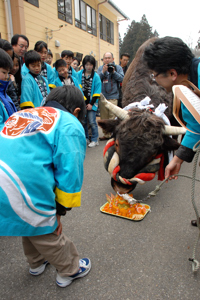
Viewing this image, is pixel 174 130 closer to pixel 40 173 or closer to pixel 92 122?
pixel 40 173

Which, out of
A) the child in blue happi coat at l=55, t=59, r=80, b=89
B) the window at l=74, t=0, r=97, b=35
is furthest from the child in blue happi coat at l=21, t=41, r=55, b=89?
the window at l=74, t=0, r=97, b=35

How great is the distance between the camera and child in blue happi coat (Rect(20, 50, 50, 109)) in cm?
346

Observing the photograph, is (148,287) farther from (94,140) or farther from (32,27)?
(32,27)

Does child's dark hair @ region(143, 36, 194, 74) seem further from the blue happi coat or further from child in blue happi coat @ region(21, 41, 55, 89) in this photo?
child in blue happi coat @ region(21, 41, 55, 89)

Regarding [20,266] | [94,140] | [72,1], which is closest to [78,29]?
[72,1]

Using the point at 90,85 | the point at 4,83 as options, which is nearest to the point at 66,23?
the point at 90,85

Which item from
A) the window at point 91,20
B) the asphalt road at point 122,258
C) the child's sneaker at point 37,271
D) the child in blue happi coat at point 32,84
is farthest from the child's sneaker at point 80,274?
the window at point 91,20

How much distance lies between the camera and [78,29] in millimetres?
13492

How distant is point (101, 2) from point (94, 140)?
511 inches

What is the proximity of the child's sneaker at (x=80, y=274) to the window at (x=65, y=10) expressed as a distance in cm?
1283

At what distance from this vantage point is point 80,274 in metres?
1.89

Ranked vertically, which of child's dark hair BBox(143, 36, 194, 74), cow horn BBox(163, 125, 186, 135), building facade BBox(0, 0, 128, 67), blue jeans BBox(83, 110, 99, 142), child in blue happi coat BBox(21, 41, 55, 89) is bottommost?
blue jeans BBox(83, 110, 99, 142)

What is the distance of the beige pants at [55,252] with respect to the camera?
162 centimetres

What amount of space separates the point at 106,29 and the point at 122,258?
1751 cm
